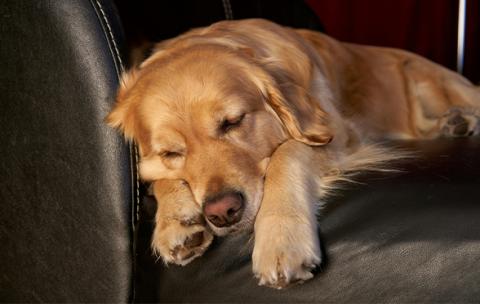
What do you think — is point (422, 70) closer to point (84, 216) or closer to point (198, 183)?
point (198, 183)

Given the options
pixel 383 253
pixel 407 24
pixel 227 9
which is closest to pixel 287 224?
pixel 383 253

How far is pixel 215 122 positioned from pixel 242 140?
87 mm

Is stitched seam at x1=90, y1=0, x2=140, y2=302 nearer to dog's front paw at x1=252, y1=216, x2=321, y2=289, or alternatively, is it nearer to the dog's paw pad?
dog's front paw at x1=252, y1=216, x2=321, y2=289

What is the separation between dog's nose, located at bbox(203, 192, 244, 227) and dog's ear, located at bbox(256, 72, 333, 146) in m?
0.34

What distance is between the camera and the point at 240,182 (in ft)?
4.58

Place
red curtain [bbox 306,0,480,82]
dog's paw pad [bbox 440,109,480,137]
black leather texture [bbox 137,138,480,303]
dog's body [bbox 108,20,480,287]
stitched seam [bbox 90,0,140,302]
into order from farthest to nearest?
red curtain [bbox 306,0,480,82] < dog's paw pad [bbox 440,109,480,137] < stitched seam [bbox 90,0,140,302] < dog's body [bbox 108,20,480,287] < black leather texture [bbox 137,138,480,303]

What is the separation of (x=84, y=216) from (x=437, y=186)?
0.84m

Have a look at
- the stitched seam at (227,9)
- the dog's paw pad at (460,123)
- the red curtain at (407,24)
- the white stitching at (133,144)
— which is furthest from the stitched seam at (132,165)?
the red curtain at (407,24)

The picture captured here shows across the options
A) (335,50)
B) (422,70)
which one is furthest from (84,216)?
(422,70)

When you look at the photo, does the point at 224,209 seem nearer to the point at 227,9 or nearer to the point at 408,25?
the point at 227,9

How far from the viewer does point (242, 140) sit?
153 centimetres

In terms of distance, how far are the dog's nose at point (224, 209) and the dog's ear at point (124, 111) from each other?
304mm

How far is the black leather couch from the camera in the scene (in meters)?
1.17

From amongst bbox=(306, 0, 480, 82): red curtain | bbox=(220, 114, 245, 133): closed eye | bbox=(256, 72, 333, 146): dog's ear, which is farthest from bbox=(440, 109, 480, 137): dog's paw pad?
bbox=(306, 0, 480, 82): red curtain
